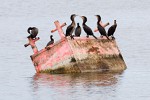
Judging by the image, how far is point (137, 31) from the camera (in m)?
44.2

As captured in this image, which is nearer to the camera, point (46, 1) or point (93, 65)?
point (93, 65)

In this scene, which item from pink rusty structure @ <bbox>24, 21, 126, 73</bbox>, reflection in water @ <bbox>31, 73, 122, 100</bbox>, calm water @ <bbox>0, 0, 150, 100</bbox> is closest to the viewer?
reflection in water @ <bbox>31, 73, 122, 100</bbox>

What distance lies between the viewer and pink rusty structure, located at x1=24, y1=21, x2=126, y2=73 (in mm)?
26484

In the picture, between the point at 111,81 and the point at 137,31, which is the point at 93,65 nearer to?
the point at 111,81

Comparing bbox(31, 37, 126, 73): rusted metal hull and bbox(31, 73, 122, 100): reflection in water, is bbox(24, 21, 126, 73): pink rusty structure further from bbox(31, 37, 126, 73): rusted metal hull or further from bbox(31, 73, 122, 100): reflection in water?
bbox(31, 73, 122, 100): reflection in water

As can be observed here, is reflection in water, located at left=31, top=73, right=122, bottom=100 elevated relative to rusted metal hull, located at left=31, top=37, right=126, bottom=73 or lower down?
lower down

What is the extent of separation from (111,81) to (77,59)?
190 cm

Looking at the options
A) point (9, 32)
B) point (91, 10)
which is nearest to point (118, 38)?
point (9, 32)

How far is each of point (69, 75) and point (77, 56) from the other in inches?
26.2

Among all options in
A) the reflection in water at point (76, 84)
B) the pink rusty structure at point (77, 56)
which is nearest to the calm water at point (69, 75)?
the reflection in water at point (76, 84)

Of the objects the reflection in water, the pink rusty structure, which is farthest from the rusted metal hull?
the reflection in water

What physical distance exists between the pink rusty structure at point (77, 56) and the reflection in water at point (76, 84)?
0.37m

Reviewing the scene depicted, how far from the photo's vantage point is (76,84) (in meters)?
24.5

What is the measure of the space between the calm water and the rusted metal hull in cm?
40
